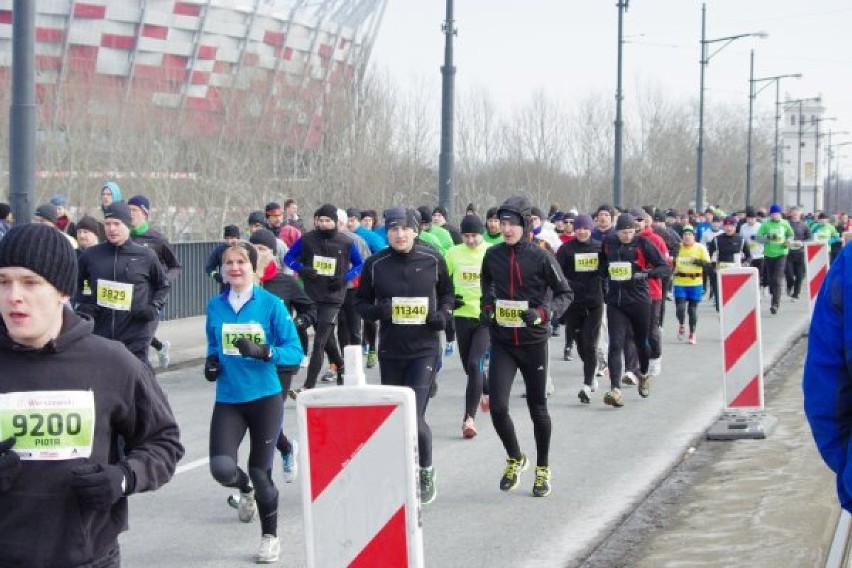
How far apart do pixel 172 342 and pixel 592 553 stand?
40.4 feet

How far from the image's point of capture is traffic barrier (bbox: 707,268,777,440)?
11430mm

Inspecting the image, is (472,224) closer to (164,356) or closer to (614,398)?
(614,398)

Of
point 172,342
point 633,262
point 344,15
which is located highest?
point 344,15

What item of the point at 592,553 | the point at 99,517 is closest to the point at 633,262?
the point at 592,553

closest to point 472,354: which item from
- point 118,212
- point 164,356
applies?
point 118,212

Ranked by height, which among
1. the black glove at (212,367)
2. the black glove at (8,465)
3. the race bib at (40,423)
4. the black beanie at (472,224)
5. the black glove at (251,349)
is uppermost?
the black beanie at (472,224)

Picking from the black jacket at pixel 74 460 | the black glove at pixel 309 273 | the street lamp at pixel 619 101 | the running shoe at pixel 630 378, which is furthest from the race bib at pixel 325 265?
the street lamp at pixel 619 101

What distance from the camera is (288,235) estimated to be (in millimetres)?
17703

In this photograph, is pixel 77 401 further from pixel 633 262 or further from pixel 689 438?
pixel 633 262

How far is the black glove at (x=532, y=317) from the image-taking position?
30.1 feet

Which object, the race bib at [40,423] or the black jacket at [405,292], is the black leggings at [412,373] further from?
the race bib at [40,423]

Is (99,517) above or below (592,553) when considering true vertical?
above

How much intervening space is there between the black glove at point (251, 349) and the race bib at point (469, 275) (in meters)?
4.86

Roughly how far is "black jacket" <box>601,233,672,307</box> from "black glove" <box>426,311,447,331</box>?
4.90 meters
